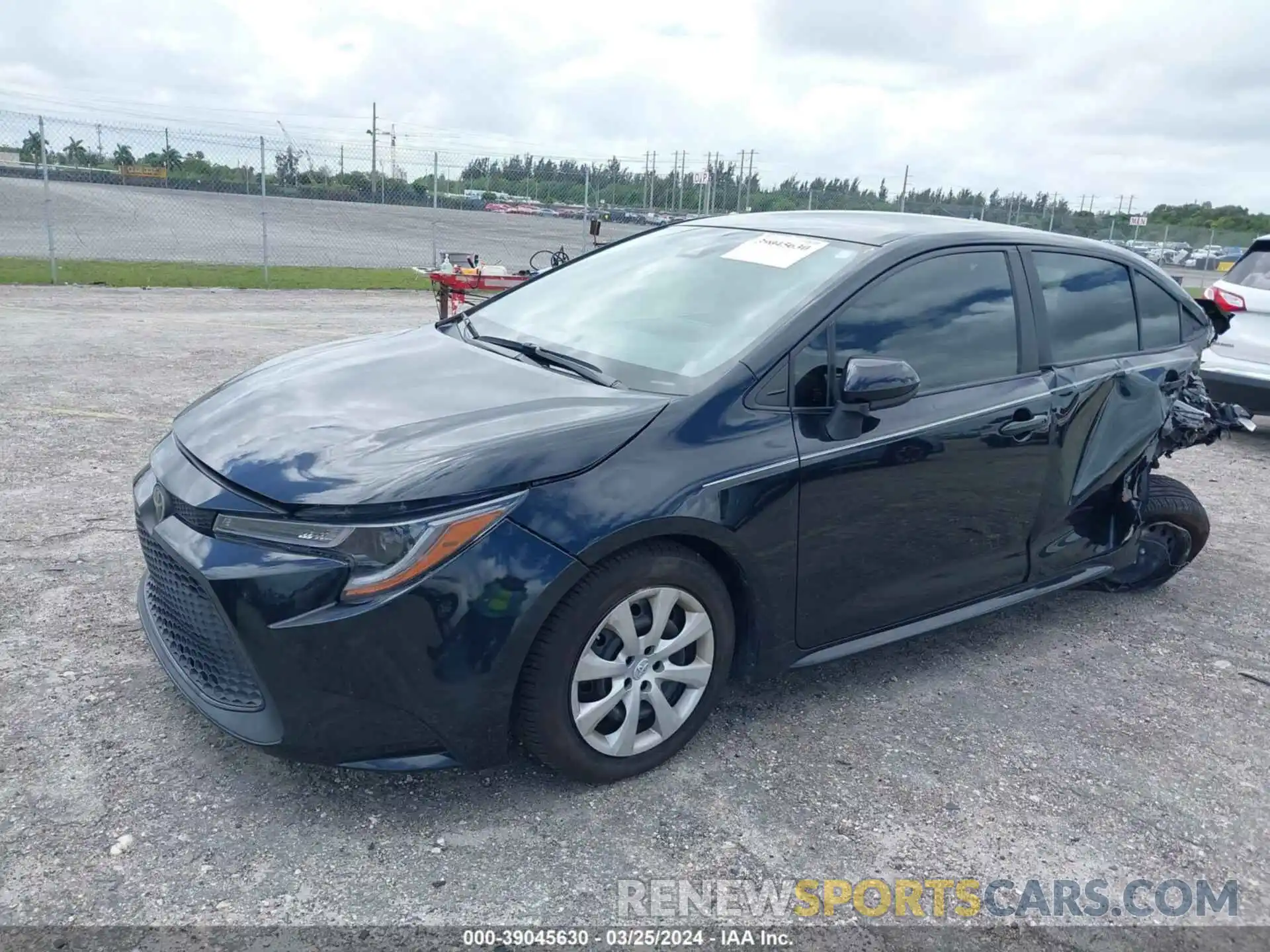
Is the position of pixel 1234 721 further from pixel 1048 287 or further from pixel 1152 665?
pixel 1048 287

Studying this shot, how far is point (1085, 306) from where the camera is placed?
4141 mm

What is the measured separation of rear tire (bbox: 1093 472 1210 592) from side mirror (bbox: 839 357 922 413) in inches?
81.5

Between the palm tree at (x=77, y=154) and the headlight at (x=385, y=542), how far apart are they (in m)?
17.4

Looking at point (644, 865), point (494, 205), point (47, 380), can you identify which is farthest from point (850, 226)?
point (494, 205)

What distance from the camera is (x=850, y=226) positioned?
384cm

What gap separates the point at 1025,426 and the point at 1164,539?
147cm

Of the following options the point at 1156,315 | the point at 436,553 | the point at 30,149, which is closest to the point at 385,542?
the point at 436,553

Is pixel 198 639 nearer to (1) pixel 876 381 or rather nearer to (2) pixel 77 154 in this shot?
(1) pixel 876 381

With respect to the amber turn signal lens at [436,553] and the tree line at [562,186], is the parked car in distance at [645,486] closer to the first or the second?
the amber turn signal lens at [436,553]

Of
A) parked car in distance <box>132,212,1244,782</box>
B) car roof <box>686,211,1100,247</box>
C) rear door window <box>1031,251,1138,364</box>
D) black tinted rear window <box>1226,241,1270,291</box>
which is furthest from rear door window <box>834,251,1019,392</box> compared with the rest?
black tinted rear window <box>1226,241,1270,291</box>

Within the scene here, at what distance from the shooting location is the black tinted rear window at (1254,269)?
25.2 feet

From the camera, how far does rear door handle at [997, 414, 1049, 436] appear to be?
367 centimetres

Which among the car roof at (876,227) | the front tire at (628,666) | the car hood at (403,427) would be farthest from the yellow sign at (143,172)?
the front tire at (628,666)

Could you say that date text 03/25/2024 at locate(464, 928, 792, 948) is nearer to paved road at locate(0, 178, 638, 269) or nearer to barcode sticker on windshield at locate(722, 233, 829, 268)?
barcode sticker on windshield at locate(722, 233, 829, 268)
